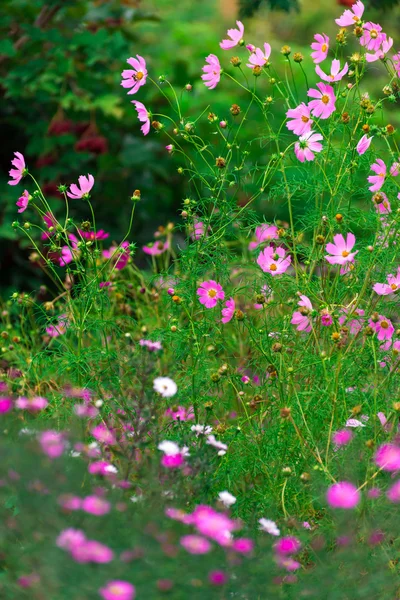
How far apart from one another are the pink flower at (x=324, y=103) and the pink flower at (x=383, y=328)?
445 mm

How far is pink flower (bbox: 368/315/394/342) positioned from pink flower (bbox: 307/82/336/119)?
1.46ft

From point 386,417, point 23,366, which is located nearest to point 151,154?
point 23,366

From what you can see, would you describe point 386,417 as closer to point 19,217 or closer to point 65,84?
point 19,217

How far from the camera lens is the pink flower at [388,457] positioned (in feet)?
4.71

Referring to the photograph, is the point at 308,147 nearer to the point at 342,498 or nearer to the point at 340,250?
the point at 340,250

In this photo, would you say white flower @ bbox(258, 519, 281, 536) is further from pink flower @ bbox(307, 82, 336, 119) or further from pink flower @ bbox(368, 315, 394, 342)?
pink flower @ bbox(307, 82, 336, 119)

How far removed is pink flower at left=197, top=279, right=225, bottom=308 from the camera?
1878 mm

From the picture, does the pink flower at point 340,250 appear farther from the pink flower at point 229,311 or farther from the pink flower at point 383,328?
the pink flower at point 229,311

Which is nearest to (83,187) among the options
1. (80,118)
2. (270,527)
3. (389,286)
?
(389,286)

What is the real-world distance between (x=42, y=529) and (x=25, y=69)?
96.2 inches

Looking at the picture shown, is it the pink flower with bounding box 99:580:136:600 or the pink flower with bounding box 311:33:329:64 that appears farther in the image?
the pink flower with bounding box 311:33:329:64

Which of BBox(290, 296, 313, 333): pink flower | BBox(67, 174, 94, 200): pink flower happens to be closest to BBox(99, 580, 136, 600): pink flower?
BBox(290, 296, 313, 333): pink flower

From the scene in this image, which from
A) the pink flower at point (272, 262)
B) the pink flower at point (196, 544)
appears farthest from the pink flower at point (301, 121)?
the pink flower at point (196, 544)

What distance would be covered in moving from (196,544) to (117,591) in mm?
137
